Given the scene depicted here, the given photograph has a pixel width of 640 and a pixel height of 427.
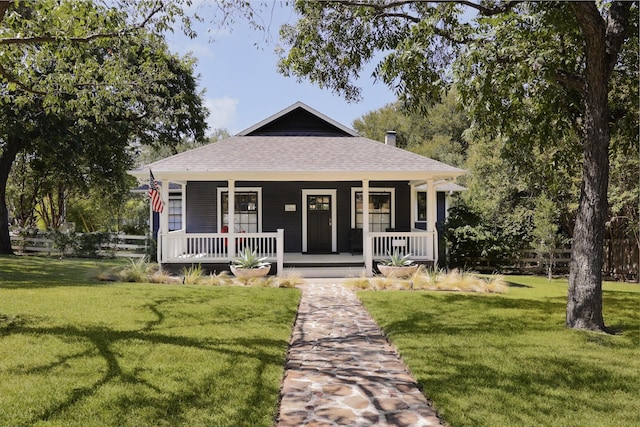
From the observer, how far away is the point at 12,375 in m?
5.05

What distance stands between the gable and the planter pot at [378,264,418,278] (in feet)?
21.1

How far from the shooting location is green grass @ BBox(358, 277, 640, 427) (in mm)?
4406

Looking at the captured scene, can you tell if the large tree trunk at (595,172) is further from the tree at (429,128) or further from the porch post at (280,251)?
the tree at (429,128)

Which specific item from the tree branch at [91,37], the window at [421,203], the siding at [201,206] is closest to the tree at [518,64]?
the tree branch at [91,37]

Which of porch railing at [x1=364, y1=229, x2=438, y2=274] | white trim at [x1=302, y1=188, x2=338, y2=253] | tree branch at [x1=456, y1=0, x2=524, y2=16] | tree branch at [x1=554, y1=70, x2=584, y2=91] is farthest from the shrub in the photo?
tree branch at [x1=554, y1=70, x2=584, y2=91]

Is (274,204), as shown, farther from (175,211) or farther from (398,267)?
(175,211)

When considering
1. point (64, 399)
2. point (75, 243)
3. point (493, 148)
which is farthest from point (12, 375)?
point (493, 148)

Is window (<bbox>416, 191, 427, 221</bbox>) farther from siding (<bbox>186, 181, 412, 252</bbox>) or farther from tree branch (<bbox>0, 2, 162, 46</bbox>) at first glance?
tree branch (<bbox>0, 2, 162, 46</bbox>)

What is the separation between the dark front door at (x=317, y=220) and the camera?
16.8 meters

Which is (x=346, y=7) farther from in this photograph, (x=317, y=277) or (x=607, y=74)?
(x=317, y=277)

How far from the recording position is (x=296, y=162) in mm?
14211

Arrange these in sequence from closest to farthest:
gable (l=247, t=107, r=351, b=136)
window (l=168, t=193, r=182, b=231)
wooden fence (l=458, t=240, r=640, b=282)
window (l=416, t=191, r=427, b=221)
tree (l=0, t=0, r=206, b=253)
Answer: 1. tree (l=0, t=0, r=206, b=253)
2. wooden fence (l=458, t=240, r=640, b=282)
3. gable (l=247, t=107, r=351, b=136)
4. window (l=168, t=193, r=182, b=231)
5. window (l=416, t=191, r=427, b=221)

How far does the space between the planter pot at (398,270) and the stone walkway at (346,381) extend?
477cm

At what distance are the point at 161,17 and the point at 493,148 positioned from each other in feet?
62.0
